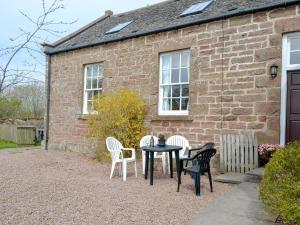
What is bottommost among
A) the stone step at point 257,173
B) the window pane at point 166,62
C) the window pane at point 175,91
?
the stone step at point 257,173

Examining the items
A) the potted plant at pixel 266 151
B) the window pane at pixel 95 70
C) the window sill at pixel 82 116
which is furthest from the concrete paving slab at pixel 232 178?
the window pane at pixel 95 70

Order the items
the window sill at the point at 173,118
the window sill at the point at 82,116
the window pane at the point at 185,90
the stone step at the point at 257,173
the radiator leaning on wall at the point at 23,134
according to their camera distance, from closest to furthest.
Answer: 1. the stone step at the point at 257,173
2. the window sill at the point at 173,118
3. the window pane at the point at 185,90
4. the window sill at the point at 82,116
5. the radiator leaning on wall at the point at 23,134

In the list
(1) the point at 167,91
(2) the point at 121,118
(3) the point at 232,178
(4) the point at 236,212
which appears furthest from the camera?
(1) the point at 167,91

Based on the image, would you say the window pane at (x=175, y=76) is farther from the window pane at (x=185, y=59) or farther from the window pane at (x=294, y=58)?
the window pane at (x=294, y=58)

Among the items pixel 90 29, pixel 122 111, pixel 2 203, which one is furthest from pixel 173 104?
pixel 90 29

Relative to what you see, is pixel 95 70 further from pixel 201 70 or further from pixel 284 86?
pixel 284 86

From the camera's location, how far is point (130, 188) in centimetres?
588

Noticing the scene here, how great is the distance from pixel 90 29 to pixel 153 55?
19.8 feet

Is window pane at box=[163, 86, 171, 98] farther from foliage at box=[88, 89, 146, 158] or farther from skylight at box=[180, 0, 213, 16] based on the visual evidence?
skylight at box=[180, 0, 213, 16]


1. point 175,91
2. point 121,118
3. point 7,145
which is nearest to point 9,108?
point 7,145

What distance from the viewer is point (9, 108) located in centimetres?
1778

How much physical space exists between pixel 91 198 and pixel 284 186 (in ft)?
10.5

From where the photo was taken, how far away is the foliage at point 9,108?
17438 millimetres

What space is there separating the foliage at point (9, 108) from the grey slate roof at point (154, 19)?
680cm
